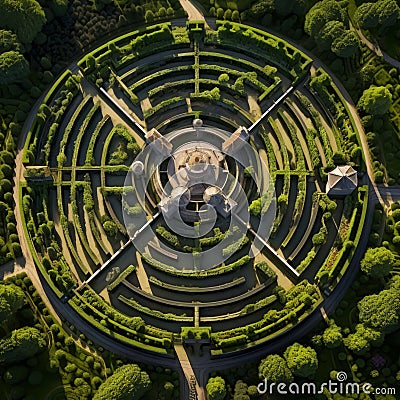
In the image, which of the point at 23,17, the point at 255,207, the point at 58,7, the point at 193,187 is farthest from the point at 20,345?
the point at 58,7

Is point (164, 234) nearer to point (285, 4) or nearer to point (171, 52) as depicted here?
point (171, 52)

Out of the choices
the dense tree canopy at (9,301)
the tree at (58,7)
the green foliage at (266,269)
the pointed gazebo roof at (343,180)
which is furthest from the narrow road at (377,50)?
the dense tree canopy at (9,301)

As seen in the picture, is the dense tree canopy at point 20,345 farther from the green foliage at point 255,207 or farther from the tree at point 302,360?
the green foliage at point 255,207

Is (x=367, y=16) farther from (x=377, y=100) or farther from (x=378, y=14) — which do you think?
(x=377, y=100)

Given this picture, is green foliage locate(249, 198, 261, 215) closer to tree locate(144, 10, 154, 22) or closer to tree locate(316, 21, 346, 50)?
tree locate(316, 21, 346, 50)

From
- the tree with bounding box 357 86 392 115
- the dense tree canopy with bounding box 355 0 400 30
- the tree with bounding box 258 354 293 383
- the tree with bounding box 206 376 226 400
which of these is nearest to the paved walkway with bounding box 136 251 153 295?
the tree with bounding box 206 376 226 400
